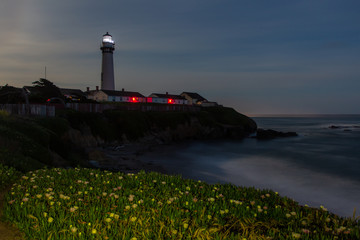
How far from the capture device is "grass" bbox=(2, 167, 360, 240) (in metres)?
4.04

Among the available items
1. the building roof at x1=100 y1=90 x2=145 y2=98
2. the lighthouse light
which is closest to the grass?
the lighthouse light

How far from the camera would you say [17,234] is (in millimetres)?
4734

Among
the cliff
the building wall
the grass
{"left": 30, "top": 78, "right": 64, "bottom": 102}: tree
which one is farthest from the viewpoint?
the building wall

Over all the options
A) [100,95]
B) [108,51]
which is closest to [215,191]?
[108,51]

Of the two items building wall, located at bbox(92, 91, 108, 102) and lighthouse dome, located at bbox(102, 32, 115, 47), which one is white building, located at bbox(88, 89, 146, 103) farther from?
lighthouse dome, located at bbox(102, 32, 115, 47)

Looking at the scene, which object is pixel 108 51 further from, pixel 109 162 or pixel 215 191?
pixel 215 191

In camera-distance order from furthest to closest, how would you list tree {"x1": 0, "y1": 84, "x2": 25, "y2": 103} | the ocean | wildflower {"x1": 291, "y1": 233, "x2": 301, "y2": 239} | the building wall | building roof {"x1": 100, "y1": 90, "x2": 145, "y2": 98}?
1. building roof {"x1": 100, "y1": 90, "x2": 145, "y2": 98}
2. the building wall
3. tree {"x1": 0, "y1": 84, "x2": 25, "y2": 103}
4. the ocean
5. wildflower {"x1": 291, "y1": 233, "x2": 301, "y2": 239}

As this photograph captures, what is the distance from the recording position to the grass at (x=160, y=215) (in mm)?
4043

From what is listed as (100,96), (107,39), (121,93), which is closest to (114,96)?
(100,96)

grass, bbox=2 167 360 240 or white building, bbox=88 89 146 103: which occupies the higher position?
white building, bbox=88 89 146 103

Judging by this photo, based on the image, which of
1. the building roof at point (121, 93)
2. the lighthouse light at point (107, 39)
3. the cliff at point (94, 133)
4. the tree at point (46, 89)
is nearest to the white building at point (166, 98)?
the building roof at point (121, 93)

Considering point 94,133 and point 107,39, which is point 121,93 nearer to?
point 107,39

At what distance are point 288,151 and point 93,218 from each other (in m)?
36.0

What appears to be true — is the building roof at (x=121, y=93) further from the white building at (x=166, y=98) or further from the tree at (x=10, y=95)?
the tree at (x=10, y=95)
